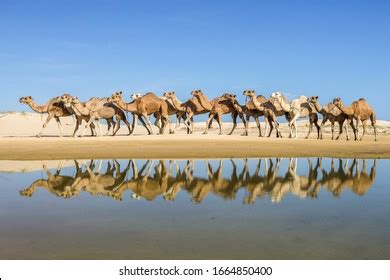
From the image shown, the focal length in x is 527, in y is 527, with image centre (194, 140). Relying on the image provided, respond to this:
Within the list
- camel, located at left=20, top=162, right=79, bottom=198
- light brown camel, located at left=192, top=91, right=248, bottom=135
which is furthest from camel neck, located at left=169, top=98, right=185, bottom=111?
camel, located at left=20, top=162, right=79, bottom=198

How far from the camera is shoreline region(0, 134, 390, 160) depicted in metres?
19.1

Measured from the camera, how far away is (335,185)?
10.6m

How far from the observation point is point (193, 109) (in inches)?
1297

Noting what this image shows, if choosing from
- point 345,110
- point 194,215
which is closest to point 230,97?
point 345,110

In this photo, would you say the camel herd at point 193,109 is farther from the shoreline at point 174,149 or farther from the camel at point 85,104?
the shoreline at point 174,149

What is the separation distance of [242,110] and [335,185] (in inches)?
888

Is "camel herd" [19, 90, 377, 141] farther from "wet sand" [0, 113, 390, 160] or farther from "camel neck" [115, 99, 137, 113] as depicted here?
"wet sand" [0, 113, 390, 160]

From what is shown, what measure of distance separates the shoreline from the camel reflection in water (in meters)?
4.00

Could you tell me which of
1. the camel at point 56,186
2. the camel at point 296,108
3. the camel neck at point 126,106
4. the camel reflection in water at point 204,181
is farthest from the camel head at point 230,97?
the camel at point 56,186

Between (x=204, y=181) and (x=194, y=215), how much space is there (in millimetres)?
3892

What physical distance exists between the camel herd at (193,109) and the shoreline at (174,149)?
4.79m

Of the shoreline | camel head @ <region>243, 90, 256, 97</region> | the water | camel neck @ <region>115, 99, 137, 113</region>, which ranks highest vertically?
camel head @ <region>243, 90, 256, 97</region>

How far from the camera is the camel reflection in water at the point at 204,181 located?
375 inches

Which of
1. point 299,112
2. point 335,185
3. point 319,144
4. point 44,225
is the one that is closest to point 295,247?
point 44,225
